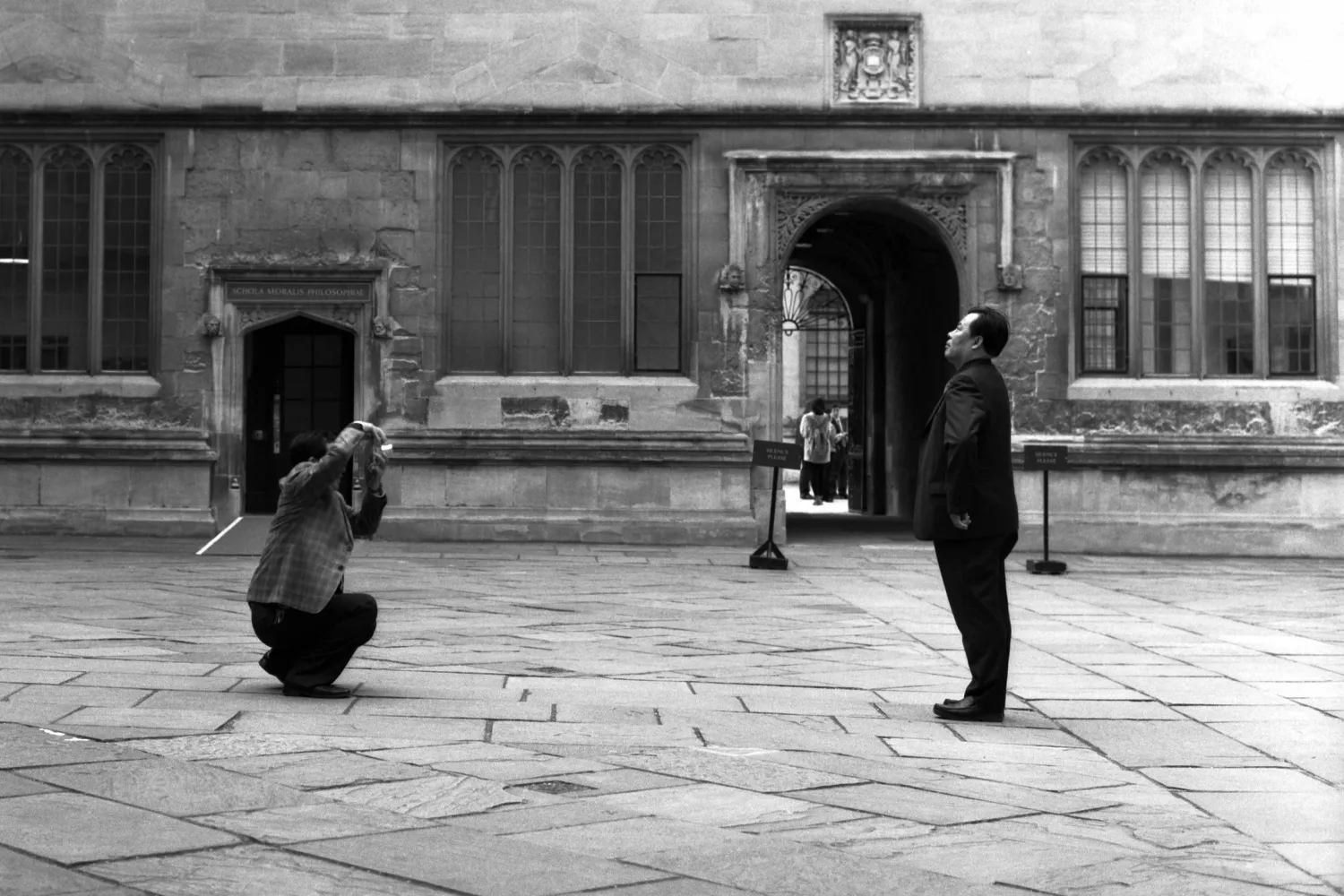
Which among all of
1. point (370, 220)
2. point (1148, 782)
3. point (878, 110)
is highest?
point (878, 110)

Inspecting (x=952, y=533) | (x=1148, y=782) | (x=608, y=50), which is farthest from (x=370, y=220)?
(x=1148, y=782)

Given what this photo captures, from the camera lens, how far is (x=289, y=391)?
20.4 m

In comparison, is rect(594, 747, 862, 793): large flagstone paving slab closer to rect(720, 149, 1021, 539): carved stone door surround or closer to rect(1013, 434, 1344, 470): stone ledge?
rect(720, 149, 1021, 539): carved stone door surround

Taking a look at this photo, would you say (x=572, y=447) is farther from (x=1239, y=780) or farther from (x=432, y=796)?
(x=432, y=796)

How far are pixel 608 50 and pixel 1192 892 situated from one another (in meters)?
16.2

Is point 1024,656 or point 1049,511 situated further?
point 1049,511

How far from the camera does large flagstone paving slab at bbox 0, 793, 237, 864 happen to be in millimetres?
4711

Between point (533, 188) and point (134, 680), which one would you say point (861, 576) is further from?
point (134, 680)

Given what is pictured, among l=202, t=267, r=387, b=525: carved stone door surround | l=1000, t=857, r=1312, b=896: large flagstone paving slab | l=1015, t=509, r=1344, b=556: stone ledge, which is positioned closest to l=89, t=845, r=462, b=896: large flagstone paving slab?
l=1000, t=857, r=1312, b=896: large flagstone paving slab

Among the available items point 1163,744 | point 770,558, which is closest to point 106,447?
point 770,558

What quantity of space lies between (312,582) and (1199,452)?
13750 millimetres

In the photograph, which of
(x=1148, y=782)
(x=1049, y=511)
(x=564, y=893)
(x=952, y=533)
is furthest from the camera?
(x=1049, y=511)

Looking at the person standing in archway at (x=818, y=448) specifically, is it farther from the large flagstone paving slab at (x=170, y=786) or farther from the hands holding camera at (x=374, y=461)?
the large flagstone paving slab at (x=170, y=786)

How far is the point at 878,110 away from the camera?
768 inches
